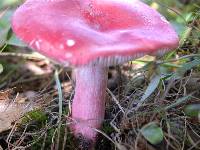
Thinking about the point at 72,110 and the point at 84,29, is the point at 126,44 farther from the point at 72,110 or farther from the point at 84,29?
the point at 72,110

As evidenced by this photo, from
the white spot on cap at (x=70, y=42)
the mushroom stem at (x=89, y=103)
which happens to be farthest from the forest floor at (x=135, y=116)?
the white spot on cap at (x=70, y=42)

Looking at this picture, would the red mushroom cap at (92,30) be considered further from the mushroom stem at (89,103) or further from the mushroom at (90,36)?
the mushroom stem at (89,103)

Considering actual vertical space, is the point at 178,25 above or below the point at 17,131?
above

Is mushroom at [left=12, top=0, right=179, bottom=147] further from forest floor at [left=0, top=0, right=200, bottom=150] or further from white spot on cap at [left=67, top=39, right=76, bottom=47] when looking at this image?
forest floor at [left=0, top=0, right=200, bottom=150]

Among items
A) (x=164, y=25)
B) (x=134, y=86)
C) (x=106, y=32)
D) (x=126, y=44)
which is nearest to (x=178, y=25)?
(x=134, y=86)

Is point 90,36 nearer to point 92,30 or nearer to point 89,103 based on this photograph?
point 92,30

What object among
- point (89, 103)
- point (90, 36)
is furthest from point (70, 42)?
point (89, 103)

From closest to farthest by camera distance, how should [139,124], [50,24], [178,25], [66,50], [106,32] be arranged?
[66,50] → [50,24] → [106,32] → [139,124] → [178,25]
